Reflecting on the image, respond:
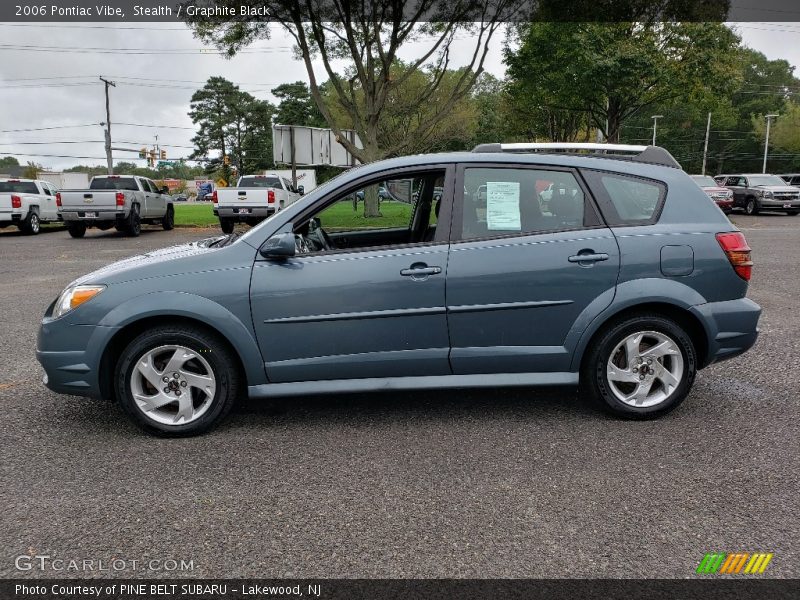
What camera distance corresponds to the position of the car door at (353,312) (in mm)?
3658

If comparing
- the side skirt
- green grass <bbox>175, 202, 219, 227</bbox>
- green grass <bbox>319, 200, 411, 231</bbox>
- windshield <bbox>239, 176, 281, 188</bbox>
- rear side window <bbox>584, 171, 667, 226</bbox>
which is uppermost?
windshield <bbox>239, 176, 281, 188</bbox>

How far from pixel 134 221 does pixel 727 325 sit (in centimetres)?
1822

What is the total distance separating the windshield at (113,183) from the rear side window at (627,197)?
1859cm

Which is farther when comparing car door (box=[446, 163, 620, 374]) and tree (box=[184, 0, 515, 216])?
tree (box=[184, 0, 515, 216])

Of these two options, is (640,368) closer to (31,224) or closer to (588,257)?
(588,257)

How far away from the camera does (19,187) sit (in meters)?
20.8

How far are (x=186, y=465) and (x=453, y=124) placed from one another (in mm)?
Result: 41309

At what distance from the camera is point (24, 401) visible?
4.35 m

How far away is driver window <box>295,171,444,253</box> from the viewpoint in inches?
156

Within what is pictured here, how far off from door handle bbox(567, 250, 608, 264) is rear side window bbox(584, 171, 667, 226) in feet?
0.80

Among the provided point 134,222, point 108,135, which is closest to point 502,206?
point 134,222

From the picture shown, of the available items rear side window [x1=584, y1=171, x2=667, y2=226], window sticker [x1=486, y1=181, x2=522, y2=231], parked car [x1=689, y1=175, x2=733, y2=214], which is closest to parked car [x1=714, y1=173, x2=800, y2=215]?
parked car [x1=689, y1=175, x2=733, y2=214]

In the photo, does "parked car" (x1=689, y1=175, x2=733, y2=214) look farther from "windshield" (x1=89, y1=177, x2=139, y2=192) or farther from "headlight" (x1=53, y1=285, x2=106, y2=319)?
"headlight" (x1=53, y1=285, x2=106, y2=319)

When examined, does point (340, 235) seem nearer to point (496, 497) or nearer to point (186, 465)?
point (186, 465)
